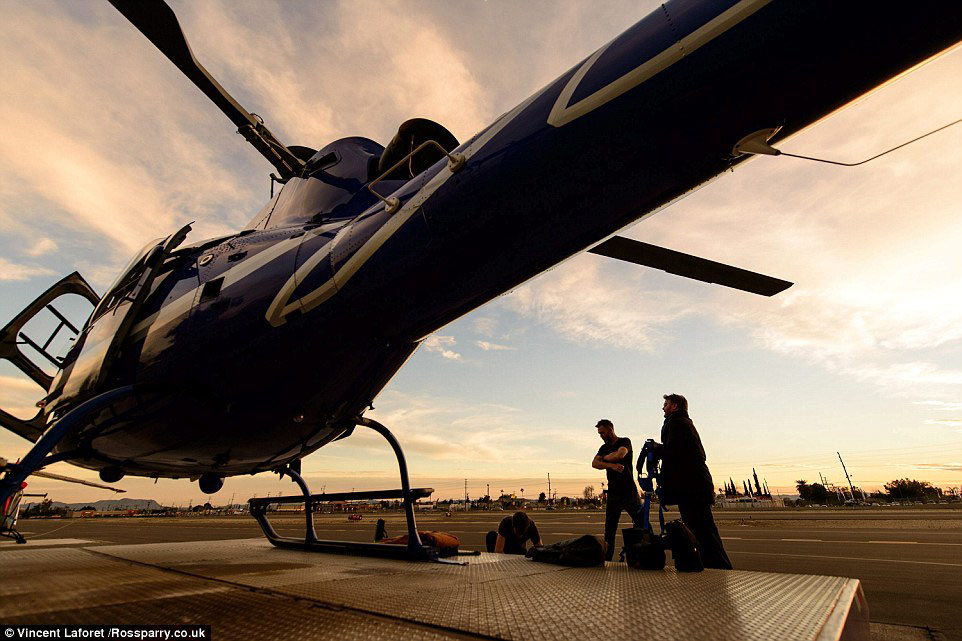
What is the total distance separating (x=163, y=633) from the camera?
1.76 metres

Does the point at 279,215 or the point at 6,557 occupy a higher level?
the point at 279,215

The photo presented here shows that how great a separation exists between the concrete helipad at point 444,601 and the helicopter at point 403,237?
959 millimetres

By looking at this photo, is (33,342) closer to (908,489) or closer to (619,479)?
(619,479)

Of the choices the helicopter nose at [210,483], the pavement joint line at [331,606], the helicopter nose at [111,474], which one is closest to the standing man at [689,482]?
the pavement joint line at [331,606]

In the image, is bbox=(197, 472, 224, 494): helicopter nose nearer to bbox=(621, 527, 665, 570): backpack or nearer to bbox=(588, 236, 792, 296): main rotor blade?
bbox=(621, 527, 665, 570): backpack

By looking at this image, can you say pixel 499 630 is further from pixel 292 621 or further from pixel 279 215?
pixel 279 215

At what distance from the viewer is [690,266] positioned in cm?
363

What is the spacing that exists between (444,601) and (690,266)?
9.43 ft

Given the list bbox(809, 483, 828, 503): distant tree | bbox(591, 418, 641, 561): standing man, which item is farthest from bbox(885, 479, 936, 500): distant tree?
bbox(591, 418, 641, 561): standing man

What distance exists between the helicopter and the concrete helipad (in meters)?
0.96

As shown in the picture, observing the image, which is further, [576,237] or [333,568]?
[333,568]

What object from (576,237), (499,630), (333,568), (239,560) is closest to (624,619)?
(499,630)

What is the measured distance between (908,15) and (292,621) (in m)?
3.13

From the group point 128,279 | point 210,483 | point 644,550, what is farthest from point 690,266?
point 210,483
